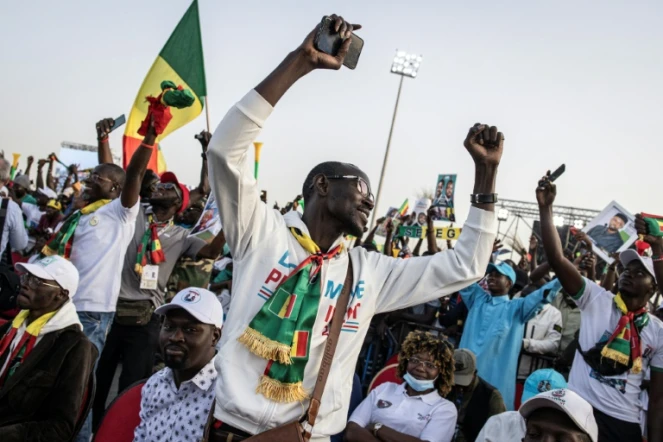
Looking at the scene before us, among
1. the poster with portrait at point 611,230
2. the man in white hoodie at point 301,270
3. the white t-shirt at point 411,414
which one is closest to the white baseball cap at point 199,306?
the man in white hoodie at point 301,270

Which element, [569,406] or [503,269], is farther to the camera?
[503,269]

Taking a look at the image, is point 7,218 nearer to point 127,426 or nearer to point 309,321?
point 127,426

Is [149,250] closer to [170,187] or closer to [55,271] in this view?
[170,187]

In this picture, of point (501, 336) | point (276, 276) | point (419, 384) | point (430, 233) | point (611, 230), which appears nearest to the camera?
→ point (276, 276)

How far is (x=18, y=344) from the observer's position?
3.43m

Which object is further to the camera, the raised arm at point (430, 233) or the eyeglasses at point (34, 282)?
the raised arm at point (430, 233)

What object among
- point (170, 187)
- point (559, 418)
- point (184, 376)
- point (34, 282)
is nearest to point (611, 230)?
point (559, 418)

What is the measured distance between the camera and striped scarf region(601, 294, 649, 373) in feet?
13.3

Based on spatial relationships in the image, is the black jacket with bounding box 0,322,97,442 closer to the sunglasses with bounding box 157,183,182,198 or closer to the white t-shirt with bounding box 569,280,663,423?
the sunglasses with bounding box 157,183,182,198

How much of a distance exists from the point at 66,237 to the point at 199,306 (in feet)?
6.10

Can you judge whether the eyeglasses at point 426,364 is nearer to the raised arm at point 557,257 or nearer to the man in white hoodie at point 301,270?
the raised arm at point 557,257

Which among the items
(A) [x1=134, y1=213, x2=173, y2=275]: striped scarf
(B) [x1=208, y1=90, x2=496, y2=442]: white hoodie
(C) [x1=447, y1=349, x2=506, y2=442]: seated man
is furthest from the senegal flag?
(B) [x1=208, y1=90, x2=496, y2=442]: white hoodie

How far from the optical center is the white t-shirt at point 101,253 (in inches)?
171

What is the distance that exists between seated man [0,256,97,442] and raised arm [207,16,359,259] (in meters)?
1.78
